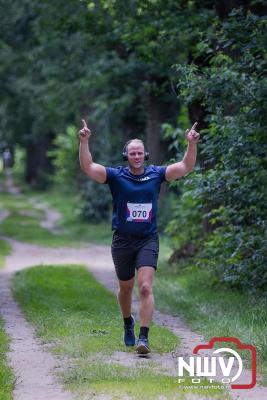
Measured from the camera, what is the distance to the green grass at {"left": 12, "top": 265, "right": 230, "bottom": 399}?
746 centimetres

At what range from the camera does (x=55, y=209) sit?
40.8 meters

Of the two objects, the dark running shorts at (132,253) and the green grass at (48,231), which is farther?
the green grass at (48,231)

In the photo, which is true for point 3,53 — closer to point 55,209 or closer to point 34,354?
point 55,209

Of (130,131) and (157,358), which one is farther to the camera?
(130,131)

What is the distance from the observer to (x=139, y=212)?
912 cm

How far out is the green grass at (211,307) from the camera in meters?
10.0

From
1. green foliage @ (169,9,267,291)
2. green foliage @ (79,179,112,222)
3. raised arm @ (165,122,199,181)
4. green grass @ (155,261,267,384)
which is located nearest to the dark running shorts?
raised arm @ (165,122,199,181)

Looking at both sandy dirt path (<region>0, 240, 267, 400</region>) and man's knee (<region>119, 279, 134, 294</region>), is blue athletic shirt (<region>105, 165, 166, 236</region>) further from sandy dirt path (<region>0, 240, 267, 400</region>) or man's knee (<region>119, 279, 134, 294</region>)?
sandy dirt path (<region>0, 240, 267, 400</region>)

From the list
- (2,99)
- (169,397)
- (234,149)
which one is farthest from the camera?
(2,99)

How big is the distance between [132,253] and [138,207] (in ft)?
1.58

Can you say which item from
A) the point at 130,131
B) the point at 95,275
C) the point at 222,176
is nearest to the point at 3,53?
the point at 130,131

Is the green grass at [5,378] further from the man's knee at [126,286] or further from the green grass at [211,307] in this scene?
the green grass at [211,307]

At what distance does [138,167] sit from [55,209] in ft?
104

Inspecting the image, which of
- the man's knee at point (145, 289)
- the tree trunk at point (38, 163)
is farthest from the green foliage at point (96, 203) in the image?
the tree trunk at point (38, 163)
